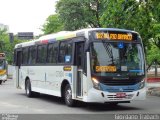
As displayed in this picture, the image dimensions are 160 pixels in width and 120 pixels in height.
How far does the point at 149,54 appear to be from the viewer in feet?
160

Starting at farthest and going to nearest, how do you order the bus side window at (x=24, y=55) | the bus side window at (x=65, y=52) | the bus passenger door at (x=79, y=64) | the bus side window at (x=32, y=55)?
the bus side window at (x=24, y=55) < the bus side window at (x=32, y=55) < the bus side window at (x=65, y=52) < the bus passenger door at (x=79, y=64)

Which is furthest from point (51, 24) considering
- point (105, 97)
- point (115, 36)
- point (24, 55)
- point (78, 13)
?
point (105, 97)

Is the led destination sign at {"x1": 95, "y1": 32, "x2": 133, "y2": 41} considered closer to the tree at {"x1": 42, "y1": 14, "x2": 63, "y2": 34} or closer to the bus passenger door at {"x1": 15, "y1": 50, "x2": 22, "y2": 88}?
the bus passenger door at {"x1": 15, "y1": 50, "x2": 22, "y2": 88}

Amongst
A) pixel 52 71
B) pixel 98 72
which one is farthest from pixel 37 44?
pixel 98 72

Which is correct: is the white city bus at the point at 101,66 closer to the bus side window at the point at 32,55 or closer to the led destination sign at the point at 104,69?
the led destination sign at the point at 104,69

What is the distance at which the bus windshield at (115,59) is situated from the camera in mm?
16609

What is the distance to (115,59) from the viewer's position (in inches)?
663

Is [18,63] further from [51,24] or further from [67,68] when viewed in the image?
[51,24]

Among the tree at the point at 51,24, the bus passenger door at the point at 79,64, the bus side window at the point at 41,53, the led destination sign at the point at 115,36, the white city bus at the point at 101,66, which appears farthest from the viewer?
the tree at the point at 51,24

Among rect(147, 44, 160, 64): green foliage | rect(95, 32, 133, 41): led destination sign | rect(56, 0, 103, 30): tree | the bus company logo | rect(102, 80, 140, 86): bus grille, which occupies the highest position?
rect(56, 0, 103, 30): tree

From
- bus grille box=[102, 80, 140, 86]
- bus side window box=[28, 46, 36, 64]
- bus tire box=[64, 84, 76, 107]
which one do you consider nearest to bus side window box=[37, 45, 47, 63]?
bus side window box=[28, 46, 36, 64]

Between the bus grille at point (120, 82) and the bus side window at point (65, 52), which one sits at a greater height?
the bus side window at point (65, 52)

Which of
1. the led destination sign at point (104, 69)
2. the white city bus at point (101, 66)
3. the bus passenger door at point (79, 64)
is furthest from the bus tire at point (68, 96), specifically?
the led destination sign at point (104, 69)

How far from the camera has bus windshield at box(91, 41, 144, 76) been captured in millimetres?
16609
